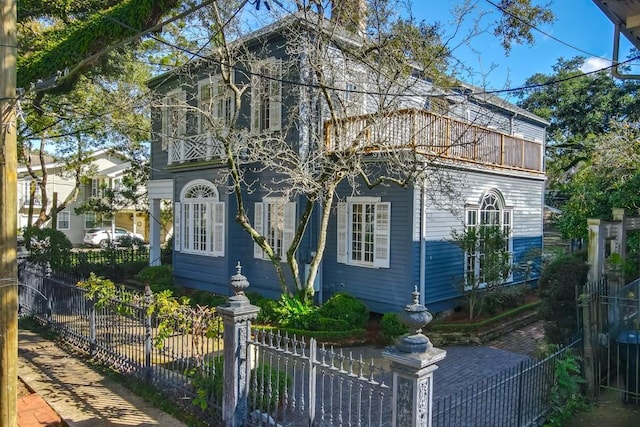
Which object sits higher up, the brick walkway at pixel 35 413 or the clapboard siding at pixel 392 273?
the clapboard siding at pixel 392 273

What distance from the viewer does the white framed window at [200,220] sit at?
569 inches

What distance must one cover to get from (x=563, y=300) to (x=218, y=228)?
394 inches

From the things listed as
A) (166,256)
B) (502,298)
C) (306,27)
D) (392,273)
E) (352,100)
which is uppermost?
(306,27)

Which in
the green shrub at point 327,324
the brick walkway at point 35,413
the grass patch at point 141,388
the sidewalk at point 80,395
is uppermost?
the green shrub at point 327,324

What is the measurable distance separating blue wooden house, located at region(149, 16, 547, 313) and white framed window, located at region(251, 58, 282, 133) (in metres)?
0.05

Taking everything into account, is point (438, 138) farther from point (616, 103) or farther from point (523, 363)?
point (616, 103)

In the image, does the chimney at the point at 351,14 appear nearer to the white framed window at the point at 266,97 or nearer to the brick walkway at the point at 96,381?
the white framed window at the point at 266,97

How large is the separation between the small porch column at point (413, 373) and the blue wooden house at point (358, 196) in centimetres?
608

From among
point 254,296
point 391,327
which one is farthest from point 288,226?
point 391,327

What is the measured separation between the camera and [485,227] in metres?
11.7

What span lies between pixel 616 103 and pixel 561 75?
424 cm

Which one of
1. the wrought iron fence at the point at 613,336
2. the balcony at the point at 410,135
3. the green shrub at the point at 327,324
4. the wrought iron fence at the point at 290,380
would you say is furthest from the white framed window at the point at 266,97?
the wrought iron fence at the point at 613,336

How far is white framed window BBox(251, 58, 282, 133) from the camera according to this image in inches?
473

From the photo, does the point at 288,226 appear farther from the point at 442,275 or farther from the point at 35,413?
the point at 35,413
